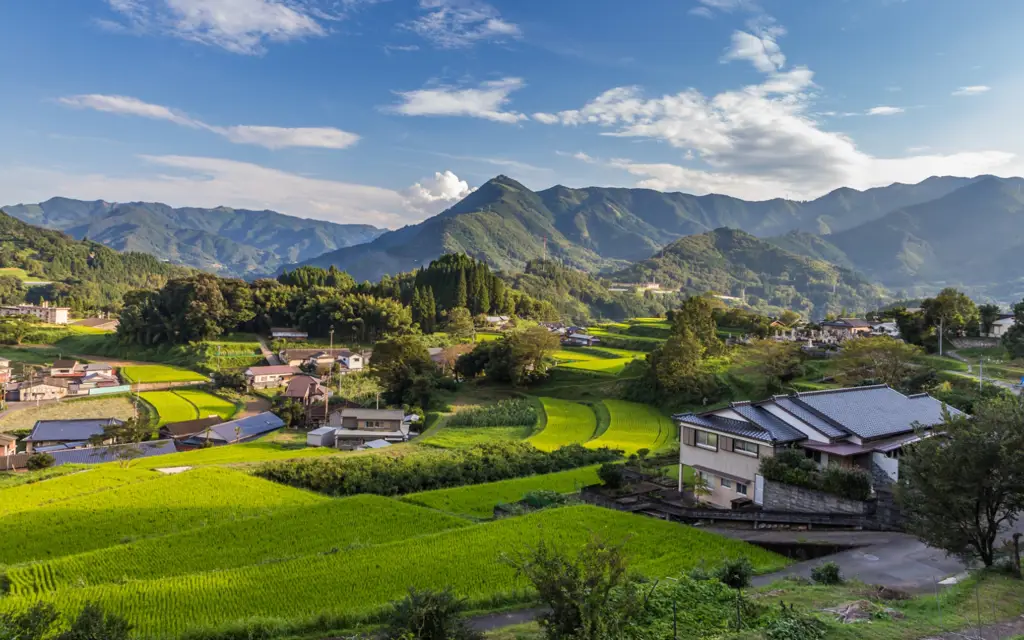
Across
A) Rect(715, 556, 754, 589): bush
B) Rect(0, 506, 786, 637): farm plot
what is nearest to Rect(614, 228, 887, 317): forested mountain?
Rect(0, 506, 786, 637): farm plot

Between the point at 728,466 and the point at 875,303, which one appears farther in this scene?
the point at 875,303

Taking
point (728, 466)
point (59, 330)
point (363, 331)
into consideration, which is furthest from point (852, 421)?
point (59, 330)

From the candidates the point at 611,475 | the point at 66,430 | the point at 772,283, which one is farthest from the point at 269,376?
the point at 772,283

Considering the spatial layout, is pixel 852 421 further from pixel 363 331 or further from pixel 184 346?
pixel 184 346

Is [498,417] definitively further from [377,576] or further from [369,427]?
[377,576]

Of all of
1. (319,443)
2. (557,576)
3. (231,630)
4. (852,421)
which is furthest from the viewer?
(319,443)

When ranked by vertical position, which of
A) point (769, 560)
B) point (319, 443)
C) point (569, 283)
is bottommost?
point (319, 443)

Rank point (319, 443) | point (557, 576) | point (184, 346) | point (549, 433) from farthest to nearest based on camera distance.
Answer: point (184, 346), point (319, 443), point (549, 433), point (557, 576)
